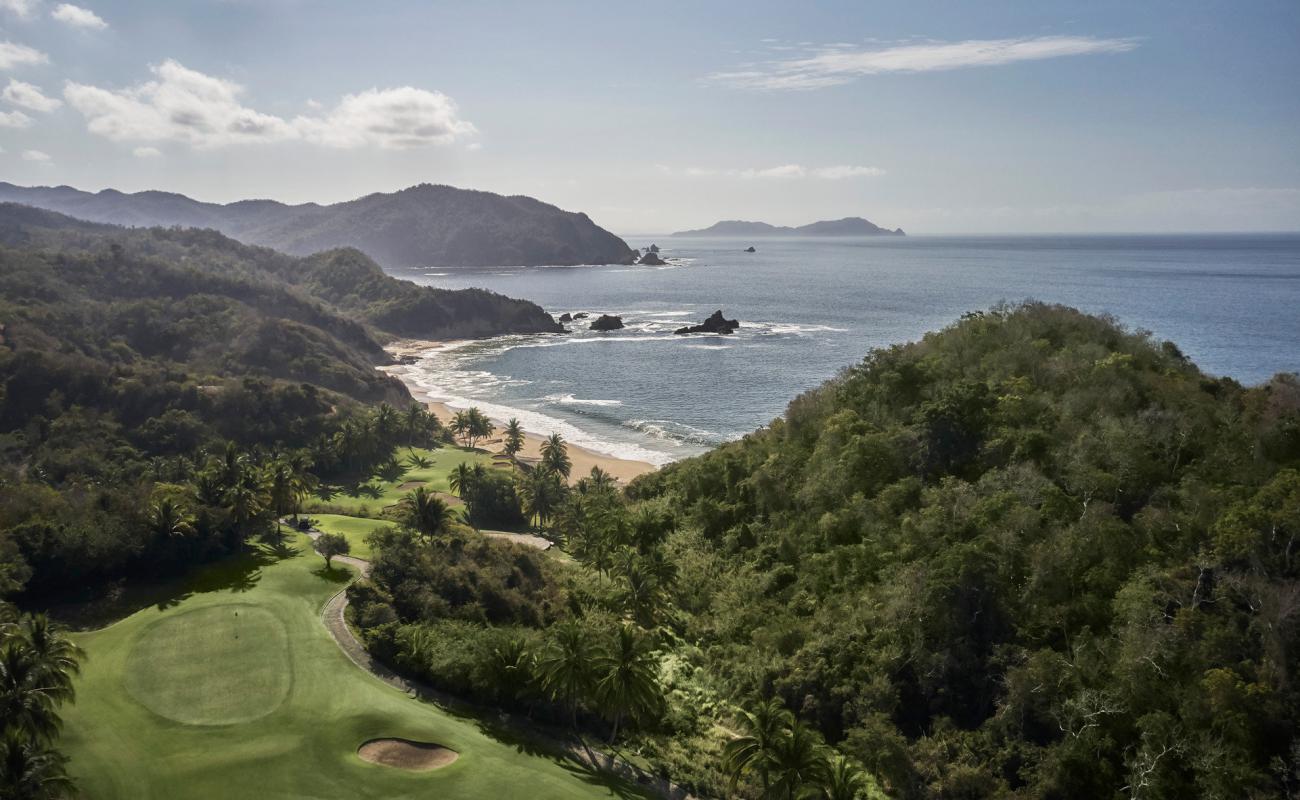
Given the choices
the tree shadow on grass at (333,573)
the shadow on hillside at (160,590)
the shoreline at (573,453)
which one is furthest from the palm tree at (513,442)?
the tree shadow on grass at (333,573)

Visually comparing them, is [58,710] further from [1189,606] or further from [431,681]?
[1189,606]

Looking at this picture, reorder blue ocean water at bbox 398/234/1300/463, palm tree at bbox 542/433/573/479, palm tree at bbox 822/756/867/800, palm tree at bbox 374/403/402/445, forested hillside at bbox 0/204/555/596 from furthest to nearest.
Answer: blue ocean water at bbox 398/234/1300/463 → palm tree at bbox 374/403/402/445 → palm tree at bbox 542/433/573/479 → forested hillside at bbox 0/204/555/596 → palm tree at bbox 822/756/867/800

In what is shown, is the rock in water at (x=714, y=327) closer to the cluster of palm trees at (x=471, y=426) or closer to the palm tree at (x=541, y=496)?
the cluster of palm trees at (x=471, y=426)

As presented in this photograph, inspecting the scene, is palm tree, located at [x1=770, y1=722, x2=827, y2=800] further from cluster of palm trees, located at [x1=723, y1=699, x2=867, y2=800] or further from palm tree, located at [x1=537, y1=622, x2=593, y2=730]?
palm tree, located at [x1=537, y1=622, x2=593, y2=730]

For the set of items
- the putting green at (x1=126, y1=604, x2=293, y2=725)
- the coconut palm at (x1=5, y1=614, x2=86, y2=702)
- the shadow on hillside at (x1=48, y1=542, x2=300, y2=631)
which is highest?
the coconut palm at (x1=5, y1=614, x2=86, y2=702)

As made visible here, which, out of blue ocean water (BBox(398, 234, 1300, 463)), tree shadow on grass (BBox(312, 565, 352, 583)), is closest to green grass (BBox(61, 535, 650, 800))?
tree shadow on grass (BBox(312, 565, 352, 583))

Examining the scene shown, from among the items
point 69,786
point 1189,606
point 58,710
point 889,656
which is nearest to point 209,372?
point 58,710
